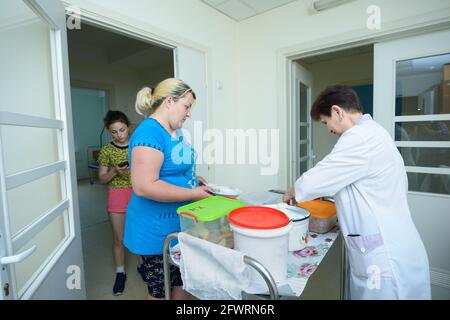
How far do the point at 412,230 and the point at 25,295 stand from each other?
145 centimetres

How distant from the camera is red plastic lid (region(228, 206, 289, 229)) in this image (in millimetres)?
768

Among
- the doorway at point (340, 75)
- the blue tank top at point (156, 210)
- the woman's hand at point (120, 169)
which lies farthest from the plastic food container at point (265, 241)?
the doorway at point (340, 75)

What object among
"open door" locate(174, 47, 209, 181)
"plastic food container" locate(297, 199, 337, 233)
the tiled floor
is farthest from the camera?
"open door" locate(174, 47, 209, 181)

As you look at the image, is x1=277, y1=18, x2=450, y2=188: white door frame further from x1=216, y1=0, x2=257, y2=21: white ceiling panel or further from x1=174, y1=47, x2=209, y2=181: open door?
x1=174, y1=47, x2=209, y2=181: open door

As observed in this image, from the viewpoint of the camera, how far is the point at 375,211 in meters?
0.99

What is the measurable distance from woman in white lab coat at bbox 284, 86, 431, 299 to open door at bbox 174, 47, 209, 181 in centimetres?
144

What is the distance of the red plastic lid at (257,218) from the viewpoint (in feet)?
2.52

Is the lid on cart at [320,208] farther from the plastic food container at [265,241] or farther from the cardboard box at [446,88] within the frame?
the cardboard box at [446,88]

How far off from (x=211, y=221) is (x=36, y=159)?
841 millimetres

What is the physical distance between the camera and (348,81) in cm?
389

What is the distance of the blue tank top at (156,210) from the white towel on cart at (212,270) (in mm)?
275

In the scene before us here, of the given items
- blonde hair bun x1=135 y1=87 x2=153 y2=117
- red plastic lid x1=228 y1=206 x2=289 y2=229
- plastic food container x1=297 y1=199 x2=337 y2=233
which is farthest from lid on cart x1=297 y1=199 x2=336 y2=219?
blonde hair bun x1=135 y1=87 x2=153 y2=117
